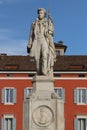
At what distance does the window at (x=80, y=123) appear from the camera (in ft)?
207

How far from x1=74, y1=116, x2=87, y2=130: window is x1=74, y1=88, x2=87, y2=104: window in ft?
6.10

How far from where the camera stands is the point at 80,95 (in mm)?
63594

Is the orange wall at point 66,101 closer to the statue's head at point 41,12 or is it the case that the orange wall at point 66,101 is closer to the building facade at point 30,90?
the building facade at point 30,90

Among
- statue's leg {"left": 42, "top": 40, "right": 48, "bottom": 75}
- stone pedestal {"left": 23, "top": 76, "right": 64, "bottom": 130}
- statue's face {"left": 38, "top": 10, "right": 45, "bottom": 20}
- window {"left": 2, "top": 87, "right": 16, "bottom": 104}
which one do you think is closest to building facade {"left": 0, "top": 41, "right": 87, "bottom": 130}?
window {"left": 2, "top": 87, "right": 16, "bottom": 104}

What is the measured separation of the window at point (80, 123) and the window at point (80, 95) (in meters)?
1.86

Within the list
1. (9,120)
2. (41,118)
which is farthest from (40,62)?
(9,120)

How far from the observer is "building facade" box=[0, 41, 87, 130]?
63000 millimetres

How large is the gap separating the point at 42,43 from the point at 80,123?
4222 centimetres

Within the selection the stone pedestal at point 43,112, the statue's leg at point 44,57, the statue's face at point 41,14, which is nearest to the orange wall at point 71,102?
the statue's face at point 41,14

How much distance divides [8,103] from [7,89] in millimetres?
1582

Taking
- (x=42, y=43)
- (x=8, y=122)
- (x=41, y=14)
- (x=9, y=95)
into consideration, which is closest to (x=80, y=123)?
(x=8, y=122)

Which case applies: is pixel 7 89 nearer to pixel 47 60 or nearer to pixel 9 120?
pixel 9 120

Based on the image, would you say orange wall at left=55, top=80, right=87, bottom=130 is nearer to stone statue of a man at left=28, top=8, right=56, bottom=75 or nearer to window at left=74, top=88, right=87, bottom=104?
window at left=74, top=88, right=87, bottom=104

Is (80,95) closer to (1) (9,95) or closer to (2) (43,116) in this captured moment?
(1) (9,95)
